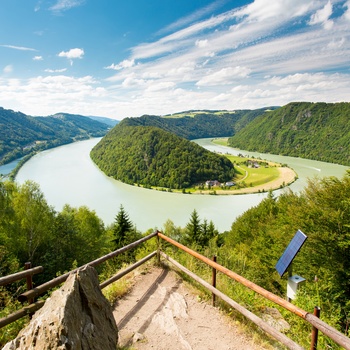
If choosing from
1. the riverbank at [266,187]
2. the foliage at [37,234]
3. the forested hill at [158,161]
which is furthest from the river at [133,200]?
the foliage at [37,234]

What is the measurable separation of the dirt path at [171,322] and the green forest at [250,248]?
570 mm

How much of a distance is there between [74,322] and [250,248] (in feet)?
68.1

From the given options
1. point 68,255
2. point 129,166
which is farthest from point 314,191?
point 129,166

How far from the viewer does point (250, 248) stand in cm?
2116

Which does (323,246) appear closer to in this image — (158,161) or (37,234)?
(37,234)

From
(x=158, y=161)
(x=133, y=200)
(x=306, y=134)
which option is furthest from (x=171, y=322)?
(x=306, y=134)

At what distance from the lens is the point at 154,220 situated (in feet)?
158

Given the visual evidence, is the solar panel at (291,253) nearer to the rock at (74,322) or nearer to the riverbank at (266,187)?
the rock at (74,322)

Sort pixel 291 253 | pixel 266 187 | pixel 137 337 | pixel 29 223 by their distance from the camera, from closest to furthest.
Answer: pixel 137 337
pixel 291 253
pixel 29 223
pixel 266 187

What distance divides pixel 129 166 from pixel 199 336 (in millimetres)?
94293

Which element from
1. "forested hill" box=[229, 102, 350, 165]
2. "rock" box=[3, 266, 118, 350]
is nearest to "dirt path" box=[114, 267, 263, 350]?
"rock" box=[3, 266, 118, 350]

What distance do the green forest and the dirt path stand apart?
1.87 ft

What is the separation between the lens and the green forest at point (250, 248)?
203 inches

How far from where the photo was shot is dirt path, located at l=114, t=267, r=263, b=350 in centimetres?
355
